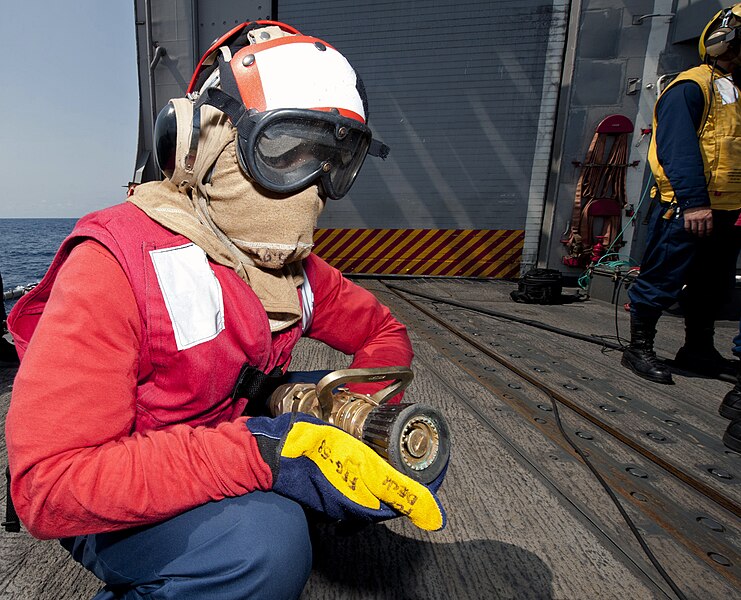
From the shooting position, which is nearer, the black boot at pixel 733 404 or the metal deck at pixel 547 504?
the metal deck at pixel 547 504

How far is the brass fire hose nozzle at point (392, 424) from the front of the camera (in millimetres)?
811

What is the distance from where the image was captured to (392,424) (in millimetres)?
808

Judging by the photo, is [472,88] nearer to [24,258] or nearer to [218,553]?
[218,553]

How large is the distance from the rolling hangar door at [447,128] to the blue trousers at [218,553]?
601cm

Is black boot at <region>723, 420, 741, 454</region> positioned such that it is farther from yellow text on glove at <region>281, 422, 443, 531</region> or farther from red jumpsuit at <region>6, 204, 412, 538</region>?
red jumpsuit at <region>6, 204, 412, 538</region>

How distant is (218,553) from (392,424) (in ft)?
A: 1.34

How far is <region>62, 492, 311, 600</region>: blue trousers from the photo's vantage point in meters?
0.82

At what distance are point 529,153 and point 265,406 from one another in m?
6.19

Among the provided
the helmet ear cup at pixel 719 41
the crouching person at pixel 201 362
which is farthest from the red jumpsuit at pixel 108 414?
the helmet ear cup at pixel 719 41

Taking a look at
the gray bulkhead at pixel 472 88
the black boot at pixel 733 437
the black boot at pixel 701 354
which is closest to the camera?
the black boot at pixel 733 437

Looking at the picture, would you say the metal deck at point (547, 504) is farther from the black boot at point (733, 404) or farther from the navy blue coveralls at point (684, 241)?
the navy blue coveralls at point (684, 241)

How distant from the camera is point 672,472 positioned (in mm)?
1805

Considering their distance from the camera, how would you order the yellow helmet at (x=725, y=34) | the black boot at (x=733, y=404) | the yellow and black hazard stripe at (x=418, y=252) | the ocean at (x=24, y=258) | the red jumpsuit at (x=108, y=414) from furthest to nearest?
the ocean at (x=24, y=258) < the yellow and black hazard stripe at (x=418, y=252) < the yellow helmet at (x=725, y=34) < the black boot at (x=733, y=404) < the red jumpsuit at (x=108, y=414)

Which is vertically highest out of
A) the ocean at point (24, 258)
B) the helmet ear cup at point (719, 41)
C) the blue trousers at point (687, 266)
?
the helmet ear cup at point (719, 41)
